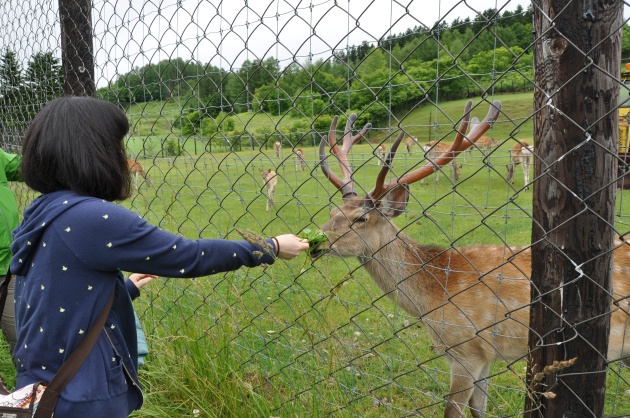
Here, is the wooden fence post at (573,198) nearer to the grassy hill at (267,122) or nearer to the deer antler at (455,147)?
the deer antler at (455,147)

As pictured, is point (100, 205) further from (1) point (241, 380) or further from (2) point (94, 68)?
(2) point (94, 68)

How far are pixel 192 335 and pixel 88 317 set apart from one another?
53.1 inches

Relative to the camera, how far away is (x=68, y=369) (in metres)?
2.06

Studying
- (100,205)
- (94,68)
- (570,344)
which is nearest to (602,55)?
(570,344)

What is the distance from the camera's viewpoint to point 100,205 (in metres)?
2.03

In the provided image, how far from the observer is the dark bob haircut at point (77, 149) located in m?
2.08

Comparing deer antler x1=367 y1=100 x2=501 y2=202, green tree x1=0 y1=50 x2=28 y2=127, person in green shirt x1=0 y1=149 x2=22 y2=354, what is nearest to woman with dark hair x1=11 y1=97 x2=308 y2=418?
deer antler x1=367 y1=100 x2=501 y2=202

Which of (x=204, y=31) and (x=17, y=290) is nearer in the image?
(x=17, y=290)

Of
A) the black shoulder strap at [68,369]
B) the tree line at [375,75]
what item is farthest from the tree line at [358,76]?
the black shoulder strap at [68,369]

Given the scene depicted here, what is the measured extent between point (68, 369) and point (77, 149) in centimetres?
78

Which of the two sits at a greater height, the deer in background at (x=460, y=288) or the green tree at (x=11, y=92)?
the green tree at (x=11, y=92)

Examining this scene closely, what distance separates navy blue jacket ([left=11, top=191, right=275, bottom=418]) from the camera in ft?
6.60

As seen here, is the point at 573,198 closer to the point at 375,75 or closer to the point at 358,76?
the point at 358,76

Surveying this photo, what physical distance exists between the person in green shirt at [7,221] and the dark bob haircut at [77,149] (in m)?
1.43
